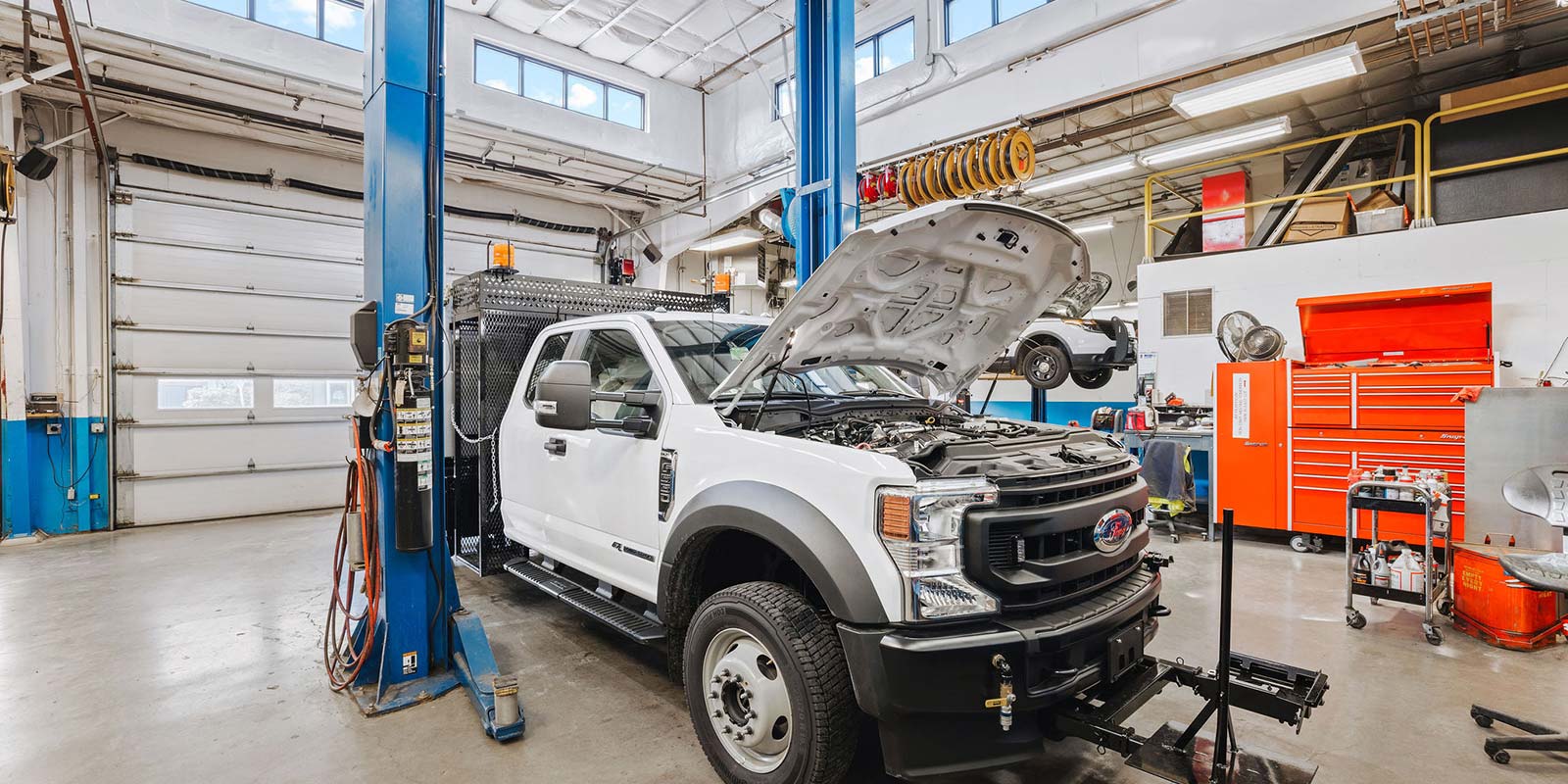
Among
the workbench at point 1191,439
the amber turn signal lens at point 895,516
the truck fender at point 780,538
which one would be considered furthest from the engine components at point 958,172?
the amber turn signal lens at point 895,516

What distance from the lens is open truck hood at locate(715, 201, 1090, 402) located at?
2.17 m

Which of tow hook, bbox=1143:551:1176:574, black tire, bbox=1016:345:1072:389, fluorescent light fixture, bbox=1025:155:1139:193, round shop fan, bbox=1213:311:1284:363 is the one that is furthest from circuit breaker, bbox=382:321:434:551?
fluorescent light fixture, bbox=1025:155:1139:193

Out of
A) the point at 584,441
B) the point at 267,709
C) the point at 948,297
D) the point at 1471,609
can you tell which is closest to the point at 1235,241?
the point at 1471,609

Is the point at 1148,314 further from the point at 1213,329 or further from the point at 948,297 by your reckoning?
the point at 948,297

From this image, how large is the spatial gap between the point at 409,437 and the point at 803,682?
1.96 m

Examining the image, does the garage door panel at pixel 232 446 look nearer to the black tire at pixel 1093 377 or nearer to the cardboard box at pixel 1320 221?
the black tire at pixel 1093 377

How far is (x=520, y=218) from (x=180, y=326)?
4099mm

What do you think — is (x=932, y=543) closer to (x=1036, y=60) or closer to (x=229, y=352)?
(x=1036, y=60)

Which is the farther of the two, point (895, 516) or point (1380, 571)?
point (1380, 571)

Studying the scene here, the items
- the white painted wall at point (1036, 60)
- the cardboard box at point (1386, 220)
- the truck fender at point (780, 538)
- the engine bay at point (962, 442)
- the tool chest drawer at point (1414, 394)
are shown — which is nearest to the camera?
the truck fender at point (780, 538)

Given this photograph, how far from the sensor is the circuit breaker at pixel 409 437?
9.34ft

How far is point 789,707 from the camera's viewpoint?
1.96 m

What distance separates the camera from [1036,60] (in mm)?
6734

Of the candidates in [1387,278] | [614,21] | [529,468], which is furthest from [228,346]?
[1387,278]
